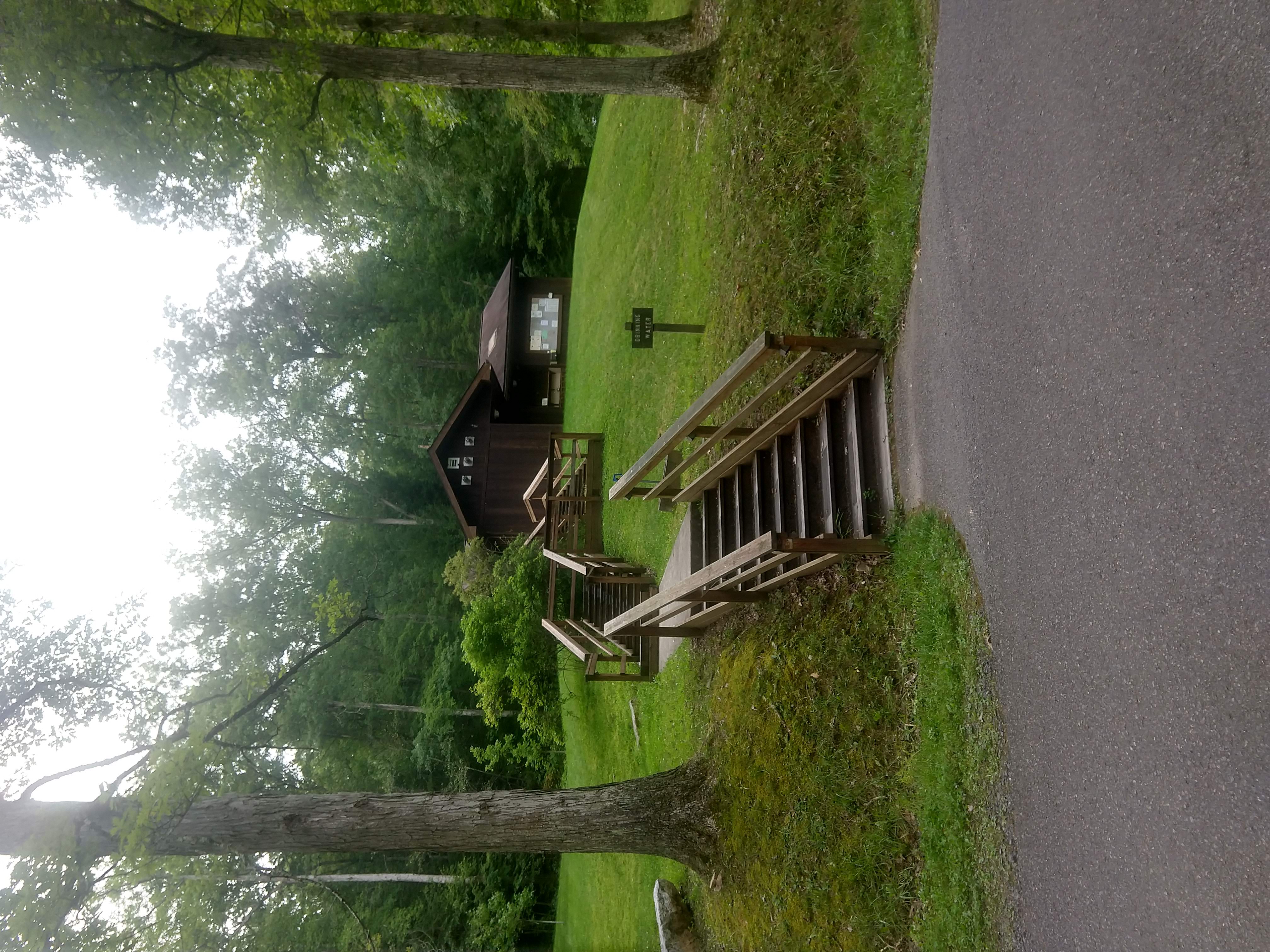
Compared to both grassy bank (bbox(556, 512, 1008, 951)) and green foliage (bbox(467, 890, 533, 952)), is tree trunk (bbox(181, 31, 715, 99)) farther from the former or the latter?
green foliage (bbox(467, 890, 533, 952))

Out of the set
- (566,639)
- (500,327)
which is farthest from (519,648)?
(500,327)

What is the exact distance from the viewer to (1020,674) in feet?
14.4

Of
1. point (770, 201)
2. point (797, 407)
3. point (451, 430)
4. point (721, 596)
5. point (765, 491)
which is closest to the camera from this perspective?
point (797, 407)

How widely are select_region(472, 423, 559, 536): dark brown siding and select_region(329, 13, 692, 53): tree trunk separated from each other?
14.7 metres

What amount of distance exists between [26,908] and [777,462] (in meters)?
8.40

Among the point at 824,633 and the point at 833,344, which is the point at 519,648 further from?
the point at 833,344

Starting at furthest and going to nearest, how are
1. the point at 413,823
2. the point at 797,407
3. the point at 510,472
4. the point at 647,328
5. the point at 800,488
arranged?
the point at 510,472 < the point at 647,328 < the point at 413,823 < the point at 800,488 < the point at 797,407

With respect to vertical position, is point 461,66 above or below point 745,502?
above

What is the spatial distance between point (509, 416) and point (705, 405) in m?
21.1

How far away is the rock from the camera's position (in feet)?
29.8

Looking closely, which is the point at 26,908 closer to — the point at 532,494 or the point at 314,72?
the point at 314,72

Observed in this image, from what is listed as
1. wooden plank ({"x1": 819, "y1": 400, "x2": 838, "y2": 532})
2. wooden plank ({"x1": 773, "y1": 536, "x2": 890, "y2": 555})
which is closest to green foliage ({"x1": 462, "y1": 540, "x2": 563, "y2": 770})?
wooden plank ({"x1": 819, "y1": 400, "x2": 838, "y2": 532})

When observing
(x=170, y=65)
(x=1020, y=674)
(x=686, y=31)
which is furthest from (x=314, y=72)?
(x=1020, y=674)

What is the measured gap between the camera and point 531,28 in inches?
457
